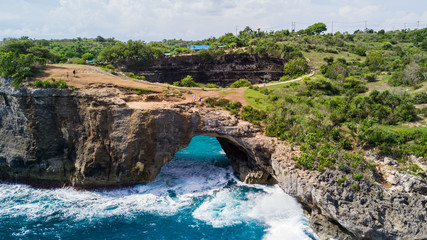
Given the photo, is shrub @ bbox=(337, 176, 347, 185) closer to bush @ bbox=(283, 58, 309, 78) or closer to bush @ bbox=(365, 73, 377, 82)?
bush @ bbox=(365, 73, 377, 82)

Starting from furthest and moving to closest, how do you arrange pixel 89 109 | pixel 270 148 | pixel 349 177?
pixel 89 109, pixel 270 148, pixel 349 177

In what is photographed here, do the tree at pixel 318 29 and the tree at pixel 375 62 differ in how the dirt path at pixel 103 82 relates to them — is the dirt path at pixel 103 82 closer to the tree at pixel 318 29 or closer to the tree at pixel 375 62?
the tree at pixel 375 62

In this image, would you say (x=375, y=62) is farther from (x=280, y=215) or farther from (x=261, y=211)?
(x=261, y=211)

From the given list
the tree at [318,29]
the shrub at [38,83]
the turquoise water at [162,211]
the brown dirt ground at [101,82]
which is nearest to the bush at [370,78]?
the brown dirt ground at [101,82]

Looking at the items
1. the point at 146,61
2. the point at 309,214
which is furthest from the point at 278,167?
the point at 146,61

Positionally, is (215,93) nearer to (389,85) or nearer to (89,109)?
(89,109)

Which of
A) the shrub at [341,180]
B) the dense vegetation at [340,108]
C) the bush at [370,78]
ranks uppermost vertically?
the bush at [370,78]

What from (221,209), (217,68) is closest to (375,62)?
(217,68)
